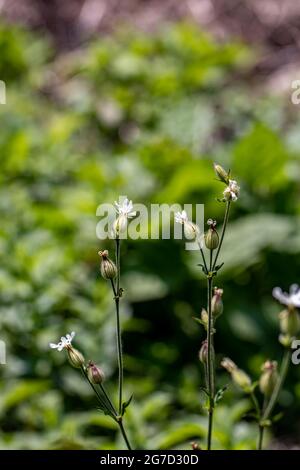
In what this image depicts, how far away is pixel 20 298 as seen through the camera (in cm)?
260

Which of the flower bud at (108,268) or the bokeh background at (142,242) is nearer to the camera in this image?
the flower bud at (108,268)

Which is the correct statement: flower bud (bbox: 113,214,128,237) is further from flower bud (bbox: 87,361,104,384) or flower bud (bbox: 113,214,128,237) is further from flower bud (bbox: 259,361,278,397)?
flower bud (bbox: 259,361,278,397)

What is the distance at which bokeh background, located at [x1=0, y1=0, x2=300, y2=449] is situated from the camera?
2.61 metres

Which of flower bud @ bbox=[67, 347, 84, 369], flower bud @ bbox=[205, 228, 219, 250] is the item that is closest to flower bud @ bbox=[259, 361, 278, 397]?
flower bud @ bbox=[205, 228, 219, 250]

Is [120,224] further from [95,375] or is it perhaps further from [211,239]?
[95,375]

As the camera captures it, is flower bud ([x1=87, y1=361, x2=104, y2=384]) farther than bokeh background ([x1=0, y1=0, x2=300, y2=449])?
No

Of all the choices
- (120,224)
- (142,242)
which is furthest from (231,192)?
(142,242)

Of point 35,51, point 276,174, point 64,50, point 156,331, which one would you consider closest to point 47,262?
point 156,331

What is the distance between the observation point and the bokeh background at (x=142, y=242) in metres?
2.61

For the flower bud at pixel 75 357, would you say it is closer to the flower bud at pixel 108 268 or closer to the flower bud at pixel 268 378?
the flower bud at pixel 108 268

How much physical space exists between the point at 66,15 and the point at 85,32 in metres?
0.32

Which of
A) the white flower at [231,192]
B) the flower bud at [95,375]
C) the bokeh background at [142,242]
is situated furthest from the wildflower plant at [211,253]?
the bokeh background at [142,242]

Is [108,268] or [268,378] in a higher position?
[108,268]

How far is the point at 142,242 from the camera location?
311 cm
